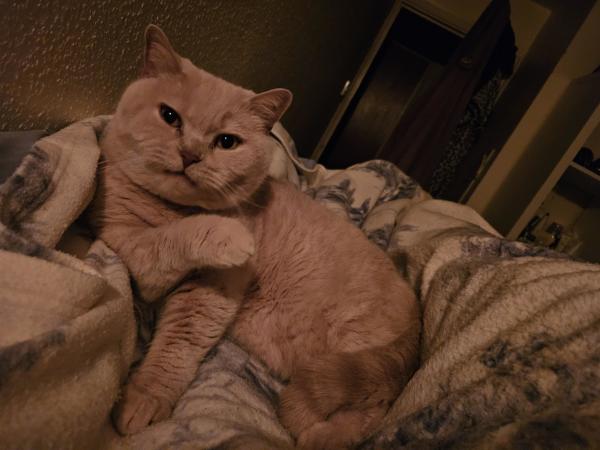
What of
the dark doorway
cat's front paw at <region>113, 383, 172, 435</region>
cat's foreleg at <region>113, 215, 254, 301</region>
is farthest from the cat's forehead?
the dark doorway

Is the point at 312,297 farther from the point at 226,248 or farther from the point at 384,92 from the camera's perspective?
the point at 384,92

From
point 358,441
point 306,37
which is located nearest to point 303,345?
point 358,441

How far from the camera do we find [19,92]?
55 centimetres

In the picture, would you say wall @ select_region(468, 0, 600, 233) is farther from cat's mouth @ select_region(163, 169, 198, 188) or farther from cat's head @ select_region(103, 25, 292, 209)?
cat's mouth @ select_region(163, 169, 198, 188)

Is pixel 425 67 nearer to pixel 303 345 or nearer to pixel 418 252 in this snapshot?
pixel 418 252

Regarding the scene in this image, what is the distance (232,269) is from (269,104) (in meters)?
0.41

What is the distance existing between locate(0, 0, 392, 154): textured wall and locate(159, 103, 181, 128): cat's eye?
144 mm

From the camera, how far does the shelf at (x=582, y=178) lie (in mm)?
2102

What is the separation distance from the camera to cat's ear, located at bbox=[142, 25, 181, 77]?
2.23 ft

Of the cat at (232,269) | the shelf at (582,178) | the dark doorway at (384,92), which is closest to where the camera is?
the cat at (232,269)

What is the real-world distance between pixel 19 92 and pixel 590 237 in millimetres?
3008

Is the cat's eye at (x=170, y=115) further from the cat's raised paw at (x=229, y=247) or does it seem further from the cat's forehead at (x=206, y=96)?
the cat's raised paw at (x=229, y=247)

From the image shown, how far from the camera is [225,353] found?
0.80 m

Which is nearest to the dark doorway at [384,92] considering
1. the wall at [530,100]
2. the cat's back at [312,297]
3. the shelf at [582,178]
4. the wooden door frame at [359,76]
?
the wooden door frame at [359,76]
